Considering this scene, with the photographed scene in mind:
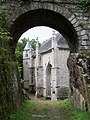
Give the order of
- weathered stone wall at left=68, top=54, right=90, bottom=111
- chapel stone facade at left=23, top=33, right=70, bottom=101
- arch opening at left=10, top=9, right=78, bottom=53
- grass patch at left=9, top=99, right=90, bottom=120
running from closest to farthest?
weathered stone wall at left=68, top=54, right=90, bottom=111 < grass patch at left=9, top=99, right=90, bottom=120 < arch opening at left=10, top=9, right=78, bottom=53 < chapel stone facade at left=23, top=33, right=70, bottom=101

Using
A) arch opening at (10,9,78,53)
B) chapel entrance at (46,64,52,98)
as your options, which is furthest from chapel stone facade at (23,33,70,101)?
arch opening at (10,9,78,53)

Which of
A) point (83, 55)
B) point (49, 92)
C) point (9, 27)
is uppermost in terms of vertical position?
point (9, 27)

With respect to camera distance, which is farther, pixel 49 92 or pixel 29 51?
pixel 29 51

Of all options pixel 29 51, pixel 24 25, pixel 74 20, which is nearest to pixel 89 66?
pixel 74 20

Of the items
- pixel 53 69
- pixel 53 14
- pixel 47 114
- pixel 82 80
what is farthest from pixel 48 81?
pixel 82 80

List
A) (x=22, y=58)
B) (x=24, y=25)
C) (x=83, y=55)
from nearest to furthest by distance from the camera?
(x=83, y=55), (x=24, y=25), (x=22, y=58)

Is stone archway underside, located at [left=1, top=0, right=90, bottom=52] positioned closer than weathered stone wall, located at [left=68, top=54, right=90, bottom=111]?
No

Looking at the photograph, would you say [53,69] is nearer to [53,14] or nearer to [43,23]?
[43,23]

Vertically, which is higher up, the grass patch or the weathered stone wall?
the weathered stone wall

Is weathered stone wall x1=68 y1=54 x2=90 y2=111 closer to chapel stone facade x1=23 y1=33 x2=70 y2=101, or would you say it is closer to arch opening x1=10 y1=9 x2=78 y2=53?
arch opening x1=10 y1=9 x2=78 y2=53

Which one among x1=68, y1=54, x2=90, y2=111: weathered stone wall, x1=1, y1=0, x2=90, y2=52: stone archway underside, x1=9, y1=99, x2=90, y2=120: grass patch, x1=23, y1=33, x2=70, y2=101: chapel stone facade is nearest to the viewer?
x1=68, y1=54, x2=90, y2=111: weathered stone wall

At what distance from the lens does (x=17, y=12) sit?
36.1 feet

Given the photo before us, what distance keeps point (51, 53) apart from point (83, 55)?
16683 millimetres

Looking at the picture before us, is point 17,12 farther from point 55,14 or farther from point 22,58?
point 22,58
